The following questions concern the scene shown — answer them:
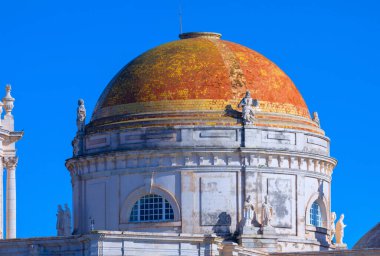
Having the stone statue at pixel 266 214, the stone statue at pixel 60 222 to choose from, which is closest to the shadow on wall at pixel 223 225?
the stone statue at pixel 266 214

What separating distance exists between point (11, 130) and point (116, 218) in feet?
36.0

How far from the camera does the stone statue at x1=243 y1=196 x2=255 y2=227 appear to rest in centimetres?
11788

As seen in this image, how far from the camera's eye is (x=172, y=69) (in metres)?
121

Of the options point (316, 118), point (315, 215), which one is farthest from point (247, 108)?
point (315, 215)

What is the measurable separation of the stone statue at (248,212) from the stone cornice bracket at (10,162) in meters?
14.4

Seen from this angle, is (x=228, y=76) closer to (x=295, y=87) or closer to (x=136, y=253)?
(x=295, y=87)

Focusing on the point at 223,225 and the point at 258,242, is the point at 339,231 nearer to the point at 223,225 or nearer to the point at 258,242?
the point at 258,242

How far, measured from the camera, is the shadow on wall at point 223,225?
118125 mm

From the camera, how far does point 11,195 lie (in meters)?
112

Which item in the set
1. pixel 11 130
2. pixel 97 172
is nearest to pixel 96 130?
pixel 97 172

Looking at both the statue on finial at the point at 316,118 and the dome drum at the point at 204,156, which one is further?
the statue on finial at the point at 316,118

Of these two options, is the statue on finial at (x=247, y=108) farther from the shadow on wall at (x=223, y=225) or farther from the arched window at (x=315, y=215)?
the arched window at (x=315, y=215)

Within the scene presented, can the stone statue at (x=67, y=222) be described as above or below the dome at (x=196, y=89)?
below

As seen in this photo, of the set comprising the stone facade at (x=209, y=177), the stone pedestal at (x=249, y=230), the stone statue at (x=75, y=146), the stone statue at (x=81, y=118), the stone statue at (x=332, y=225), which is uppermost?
the stone statue at (x=81, y=118)
